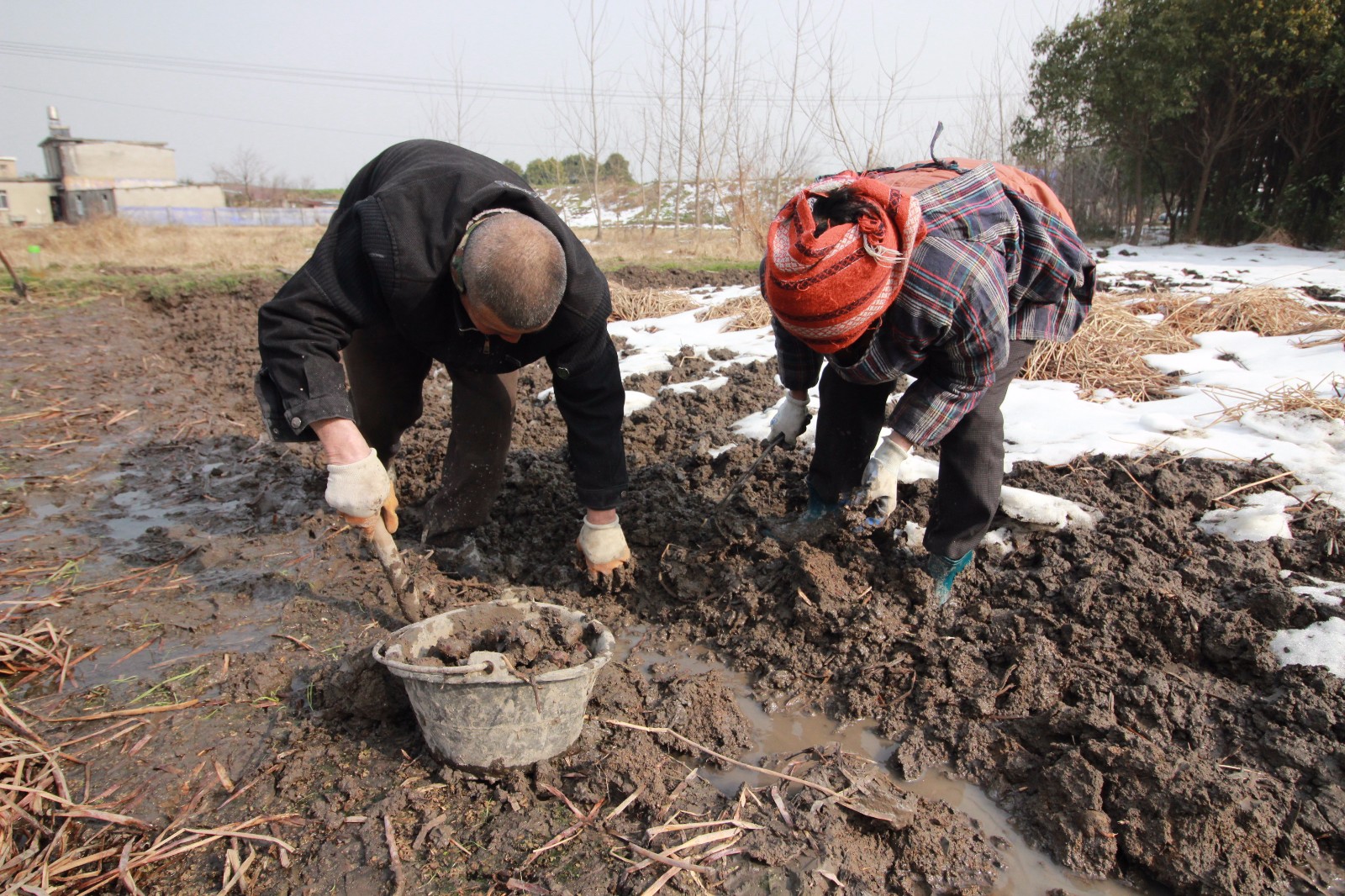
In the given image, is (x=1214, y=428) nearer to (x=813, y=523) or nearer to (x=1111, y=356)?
(x=1111, y=356)

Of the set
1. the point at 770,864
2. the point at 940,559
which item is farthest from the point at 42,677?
the point at 940,559

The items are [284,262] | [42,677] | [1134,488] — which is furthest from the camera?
[284,262]

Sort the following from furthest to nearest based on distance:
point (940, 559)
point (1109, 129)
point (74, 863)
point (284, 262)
A: 1. point (1109, 129)
2. point (284, 262)
3. point (940, 559)
4. point (74, 863)

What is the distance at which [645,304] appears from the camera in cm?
810

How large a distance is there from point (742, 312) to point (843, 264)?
5456 millimetres

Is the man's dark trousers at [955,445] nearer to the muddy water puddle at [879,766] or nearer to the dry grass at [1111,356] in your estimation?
the muddy water puddle at [879,766]

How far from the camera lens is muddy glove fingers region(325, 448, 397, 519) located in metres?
2.29

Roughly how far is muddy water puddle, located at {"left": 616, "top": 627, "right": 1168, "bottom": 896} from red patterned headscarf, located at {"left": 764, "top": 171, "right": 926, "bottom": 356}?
3.92ft

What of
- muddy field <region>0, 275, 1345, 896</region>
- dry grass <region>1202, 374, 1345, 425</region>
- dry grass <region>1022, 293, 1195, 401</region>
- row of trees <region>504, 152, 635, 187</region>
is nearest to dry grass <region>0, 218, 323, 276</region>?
row of trees <region>504, 152, 635, 187</region>

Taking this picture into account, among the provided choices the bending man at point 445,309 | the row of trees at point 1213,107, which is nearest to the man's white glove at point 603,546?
the bending man at point 445,309

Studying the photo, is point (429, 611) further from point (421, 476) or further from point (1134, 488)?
point (1134, 488)

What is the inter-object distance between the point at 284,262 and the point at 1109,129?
1769 centimetres

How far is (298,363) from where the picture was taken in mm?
2285

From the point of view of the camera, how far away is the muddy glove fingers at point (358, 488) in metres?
2.29
